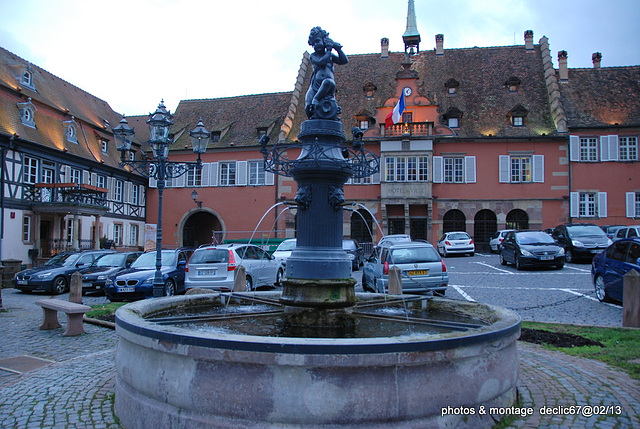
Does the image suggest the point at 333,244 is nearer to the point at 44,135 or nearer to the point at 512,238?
the point at 512,238

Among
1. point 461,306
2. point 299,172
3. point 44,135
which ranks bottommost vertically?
point 461,306

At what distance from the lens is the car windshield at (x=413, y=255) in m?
13.8

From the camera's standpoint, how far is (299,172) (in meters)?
6.38

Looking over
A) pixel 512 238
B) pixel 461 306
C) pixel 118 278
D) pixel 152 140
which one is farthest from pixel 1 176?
pixel 461 306

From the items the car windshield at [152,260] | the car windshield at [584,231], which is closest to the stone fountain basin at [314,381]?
the car windshield at [152,260]

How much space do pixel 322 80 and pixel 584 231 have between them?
19664 mm

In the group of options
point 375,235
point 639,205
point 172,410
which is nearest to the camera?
point 172,410

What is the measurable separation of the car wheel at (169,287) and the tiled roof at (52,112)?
17.3 m

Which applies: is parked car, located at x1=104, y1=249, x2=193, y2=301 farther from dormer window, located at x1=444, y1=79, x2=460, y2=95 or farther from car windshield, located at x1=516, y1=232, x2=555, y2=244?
dormer window, located at x1=444, y1=79, x2=460, y2=95

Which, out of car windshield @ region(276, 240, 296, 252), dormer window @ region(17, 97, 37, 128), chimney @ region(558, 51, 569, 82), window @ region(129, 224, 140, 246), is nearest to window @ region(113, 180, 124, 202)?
window @ region(129, 224, 140, 246)

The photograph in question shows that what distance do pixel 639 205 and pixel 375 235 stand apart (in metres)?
16.9

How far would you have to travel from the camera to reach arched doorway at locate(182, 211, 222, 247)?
41.1 meters

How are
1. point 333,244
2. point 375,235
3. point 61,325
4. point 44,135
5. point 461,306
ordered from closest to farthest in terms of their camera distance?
1. point 333,244
2. point 461,306
3. point 61,325
4. point 44,135
5. point 375,235

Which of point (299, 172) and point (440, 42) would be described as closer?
point (299, 172)
